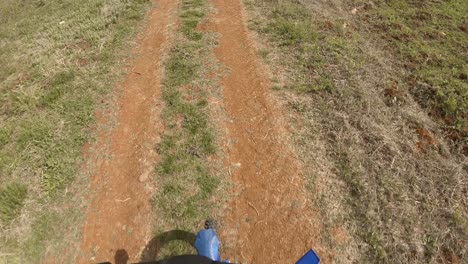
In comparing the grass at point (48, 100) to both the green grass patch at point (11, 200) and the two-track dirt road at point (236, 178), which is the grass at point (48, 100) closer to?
the green grass patch at point (11, 200)

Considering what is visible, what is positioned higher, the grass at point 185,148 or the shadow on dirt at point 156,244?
the grass at point 185,148

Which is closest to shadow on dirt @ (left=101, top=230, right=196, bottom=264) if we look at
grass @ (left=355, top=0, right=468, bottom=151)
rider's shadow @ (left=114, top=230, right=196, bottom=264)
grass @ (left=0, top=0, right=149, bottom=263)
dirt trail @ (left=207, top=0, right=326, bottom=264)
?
rider's shadow @ (left=114, top=230, right=196, bottom=264)

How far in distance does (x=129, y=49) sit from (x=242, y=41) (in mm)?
4039

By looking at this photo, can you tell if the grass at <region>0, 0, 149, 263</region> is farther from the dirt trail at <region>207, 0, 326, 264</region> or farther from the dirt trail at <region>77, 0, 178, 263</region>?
the dirt trail at <region>207, 0, 326, 264</region>

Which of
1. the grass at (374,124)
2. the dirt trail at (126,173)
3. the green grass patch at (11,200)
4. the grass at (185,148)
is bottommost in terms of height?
the green grass patch at (11,200)

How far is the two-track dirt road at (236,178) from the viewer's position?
6.11 meters

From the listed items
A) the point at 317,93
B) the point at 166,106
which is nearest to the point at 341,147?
the point at 317,93

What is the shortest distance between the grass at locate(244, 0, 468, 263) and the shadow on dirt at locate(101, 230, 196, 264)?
102 inches

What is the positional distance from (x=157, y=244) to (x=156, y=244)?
0.02 m

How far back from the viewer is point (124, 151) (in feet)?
26.1

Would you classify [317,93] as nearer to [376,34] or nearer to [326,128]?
[326,128]

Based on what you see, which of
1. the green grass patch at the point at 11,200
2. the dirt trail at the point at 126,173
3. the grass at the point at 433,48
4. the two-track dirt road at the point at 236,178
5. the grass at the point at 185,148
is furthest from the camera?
the grass at the point at 433,48

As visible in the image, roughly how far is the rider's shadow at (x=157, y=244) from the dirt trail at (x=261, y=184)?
0.71m

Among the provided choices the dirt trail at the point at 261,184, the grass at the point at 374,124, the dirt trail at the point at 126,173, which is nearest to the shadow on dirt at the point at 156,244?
the dirt trail at the point at 126,173
